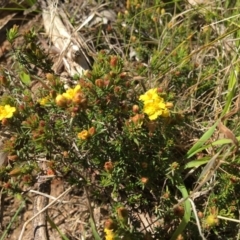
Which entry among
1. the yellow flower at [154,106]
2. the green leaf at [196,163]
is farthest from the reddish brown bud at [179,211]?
the yellow flower at [154,106]

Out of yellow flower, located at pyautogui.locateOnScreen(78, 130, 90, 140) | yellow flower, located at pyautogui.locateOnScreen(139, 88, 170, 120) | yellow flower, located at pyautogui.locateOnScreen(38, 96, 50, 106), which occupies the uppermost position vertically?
yellow flower, located at pyautogui.locateOnScreen(38, 96, 50, 106)

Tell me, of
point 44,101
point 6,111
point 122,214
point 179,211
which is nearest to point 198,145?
point 179,211

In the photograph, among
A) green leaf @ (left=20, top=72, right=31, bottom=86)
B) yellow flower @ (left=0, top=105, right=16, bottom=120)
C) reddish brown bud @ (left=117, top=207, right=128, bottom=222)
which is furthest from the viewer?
green leaf @ (left=20, top=72, right=31, bottom=86)

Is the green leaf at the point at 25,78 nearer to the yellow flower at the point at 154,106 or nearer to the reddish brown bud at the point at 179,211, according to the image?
the yellow flower at the point at 154,106

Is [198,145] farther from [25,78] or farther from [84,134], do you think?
[25,78]

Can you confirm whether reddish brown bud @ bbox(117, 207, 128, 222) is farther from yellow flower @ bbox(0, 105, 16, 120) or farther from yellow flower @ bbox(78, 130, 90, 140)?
yellow flower @ bbox(0, 105, 16, 120)

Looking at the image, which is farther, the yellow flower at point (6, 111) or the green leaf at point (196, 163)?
the green leaf at point (196, 163)

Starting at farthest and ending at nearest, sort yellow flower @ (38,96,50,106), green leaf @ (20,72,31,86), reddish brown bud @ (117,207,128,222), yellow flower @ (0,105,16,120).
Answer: green leaf @ (20,72,31,86)
yellow flower @ (38,96,50,106)
yellow flower @ (0,105,16,120)
reddish brown bud @ (117,207,128,222)

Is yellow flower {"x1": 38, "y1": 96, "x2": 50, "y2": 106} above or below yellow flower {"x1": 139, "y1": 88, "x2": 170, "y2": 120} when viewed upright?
above

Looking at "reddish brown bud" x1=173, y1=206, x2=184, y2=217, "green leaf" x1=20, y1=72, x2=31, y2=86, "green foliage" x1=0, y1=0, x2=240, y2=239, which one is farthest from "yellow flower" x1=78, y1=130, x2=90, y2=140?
"green leaf" x1=20, y1=72, x2=31, y2=86

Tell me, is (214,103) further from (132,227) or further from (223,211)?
(132,227)

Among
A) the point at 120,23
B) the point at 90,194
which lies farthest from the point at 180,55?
the point at 90,194
